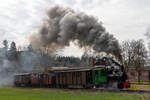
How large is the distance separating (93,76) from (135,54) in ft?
98.3

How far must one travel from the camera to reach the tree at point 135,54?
47.8m

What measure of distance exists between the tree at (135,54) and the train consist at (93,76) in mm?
23332

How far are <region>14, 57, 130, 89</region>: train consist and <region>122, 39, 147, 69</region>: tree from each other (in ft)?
76.5

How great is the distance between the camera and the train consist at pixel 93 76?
21266 mm

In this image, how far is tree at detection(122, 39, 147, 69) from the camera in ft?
157

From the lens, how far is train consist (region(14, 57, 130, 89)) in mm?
21266

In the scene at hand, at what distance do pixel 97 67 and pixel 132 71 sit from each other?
1263 cm

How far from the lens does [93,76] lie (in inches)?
866

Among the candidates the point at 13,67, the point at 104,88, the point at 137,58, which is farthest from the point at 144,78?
the point at 13,67

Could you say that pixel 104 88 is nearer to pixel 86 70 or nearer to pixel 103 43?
pixel 86 70

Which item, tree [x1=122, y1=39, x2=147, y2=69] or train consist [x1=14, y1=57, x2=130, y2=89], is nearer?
train consist [x1=14, y1=57, x2=130, y2=89]

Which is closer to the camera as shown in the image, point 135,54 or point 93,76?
point 93,76

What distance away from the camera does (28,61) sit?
37906 millimetres

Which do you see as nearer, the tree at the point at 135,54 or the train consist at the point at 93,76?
the train consist at the point at 93,76
